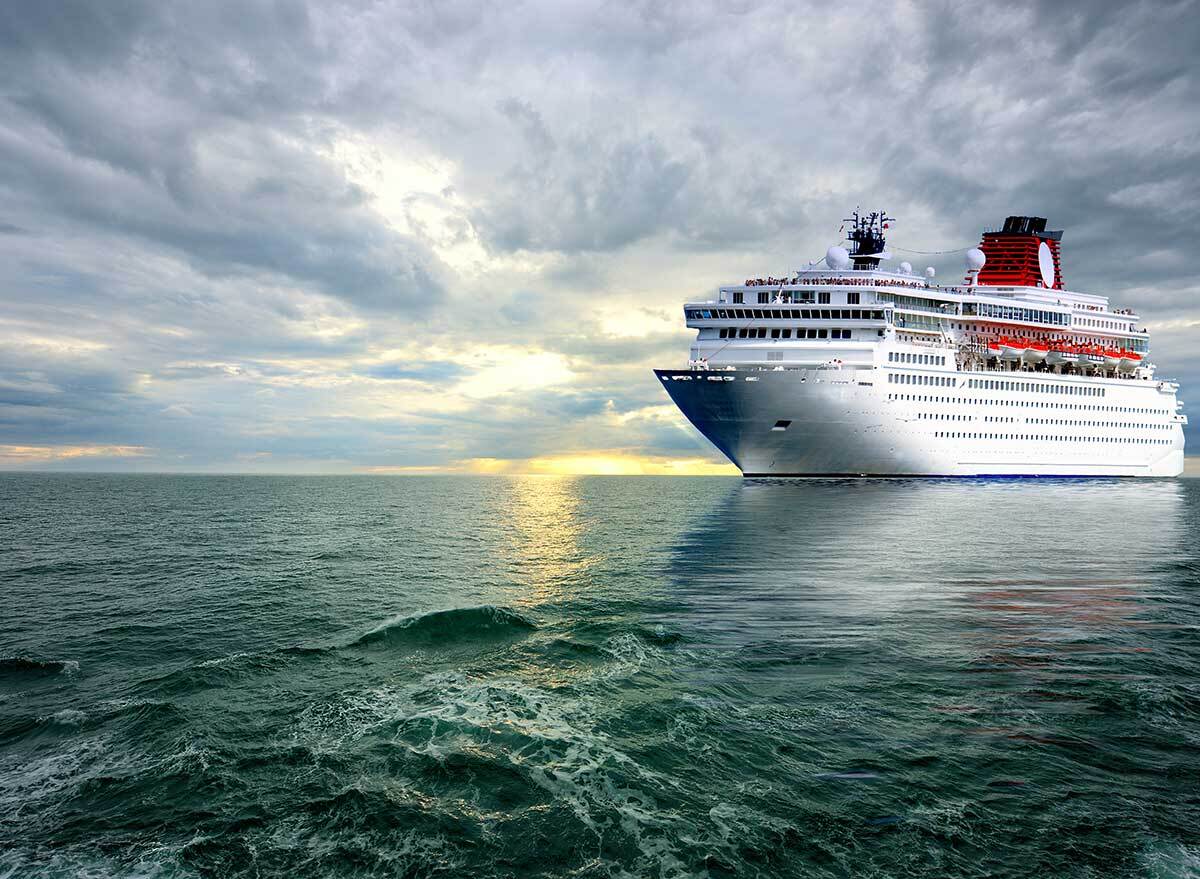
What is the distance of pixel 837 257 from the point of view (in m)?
95.1

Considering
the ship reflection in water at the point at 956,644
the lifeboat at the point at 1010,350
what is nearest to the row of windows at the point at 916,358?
the lifeboat at the point at 1010,350

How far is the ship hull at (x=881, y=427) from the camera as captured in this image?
7388 centimetres

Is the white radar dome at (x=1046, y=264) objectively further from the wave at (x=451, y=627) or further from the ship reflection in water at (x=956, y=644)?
the wave at (x=451, y=627)

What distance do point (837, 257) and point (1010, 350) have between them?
27.1m

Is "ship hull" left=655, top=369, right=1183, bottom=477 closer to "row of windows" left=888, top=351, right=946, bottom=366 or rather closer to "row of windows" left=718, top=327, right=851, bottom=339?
"row of windows" left=888, top=351, right=946, bottom=366

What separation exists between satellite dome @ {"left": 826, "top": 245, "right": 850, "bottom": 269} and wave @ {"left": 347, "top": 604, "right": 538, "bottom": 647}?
88037 millimetres

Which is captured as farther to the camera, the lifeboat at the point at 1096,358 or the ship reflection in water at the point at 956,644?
the lifeboat at the point at 1096,358

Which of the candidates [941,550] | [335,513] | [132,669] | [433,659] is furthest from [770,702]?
[335,513]

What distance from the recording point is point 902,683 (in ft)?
47.8

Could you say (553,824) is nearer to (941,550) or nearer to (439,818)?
(439,818)

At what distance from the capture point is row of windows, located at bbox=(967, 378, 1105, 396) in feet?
284

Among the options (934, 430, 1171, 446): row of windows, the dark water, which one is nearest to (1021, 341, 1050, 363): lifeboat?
(934, 430, 1171, 446): row of windows

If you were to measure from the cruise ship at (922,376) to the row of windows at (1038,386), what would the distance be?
7.8 inches

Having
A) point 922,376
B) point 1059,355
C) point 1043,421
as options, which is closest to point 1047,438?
point 1043,421
